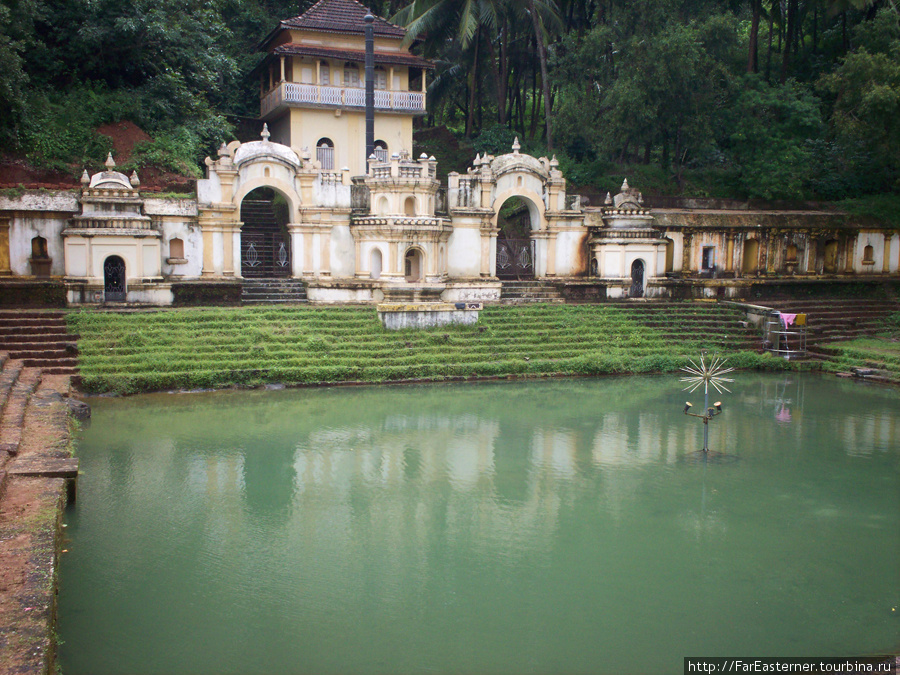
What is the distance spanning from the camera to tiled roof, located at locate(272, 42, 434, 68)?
2370cm

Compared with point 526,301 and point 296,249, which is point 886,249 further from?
point 296,249

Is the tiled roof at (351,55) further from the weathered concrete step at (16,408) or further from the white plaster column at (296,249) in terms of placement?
the weathered concrete step at (16,408)

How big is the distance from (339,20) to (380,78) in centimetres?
216

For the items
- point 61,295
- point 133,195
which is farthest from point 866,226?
point 61,295

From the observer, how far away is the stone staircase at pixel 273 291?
18.8 m

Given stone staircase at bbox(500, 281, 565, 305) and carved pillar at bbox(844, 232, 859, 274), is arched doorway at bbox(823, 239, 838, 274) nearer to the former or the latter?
carved pillar at bbox(844, 232, 859, 274)

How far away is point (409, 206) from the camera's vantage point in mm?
19219

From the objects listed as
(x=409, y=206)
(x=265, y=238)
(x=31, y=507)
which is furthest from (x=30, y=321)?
(x=31, y=507)

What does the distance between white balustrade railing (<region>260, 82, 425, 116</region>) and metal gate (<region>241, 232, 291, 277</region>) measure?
521cm

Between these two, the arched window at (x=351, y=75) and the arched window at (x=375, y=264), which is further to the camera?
the arched window at (x=351, y=75)

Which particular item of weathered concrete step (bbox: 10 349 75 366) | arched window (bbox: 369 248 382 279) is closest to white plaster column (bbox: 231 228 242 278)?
arched window (bbox: 369 248 382 279)

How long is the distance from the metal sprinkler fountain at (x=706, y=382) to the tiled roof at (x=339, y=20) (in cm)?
1477

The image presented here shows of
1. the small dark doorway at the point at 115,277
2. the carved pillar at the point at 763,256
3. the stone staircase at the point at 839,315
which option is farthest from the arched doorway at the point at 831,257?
the small dark doorway at the point at 115,277

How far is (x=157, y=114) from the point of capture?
21.9 meters
